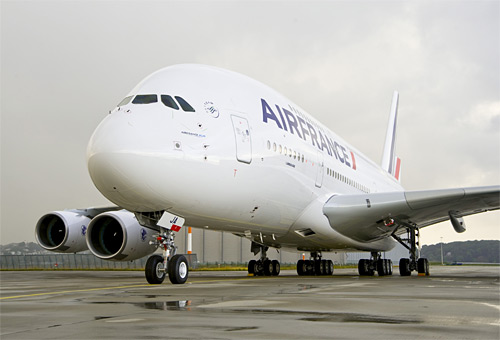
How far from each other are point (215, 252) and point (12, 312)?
37868mm

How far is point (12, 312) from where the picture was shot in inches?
177

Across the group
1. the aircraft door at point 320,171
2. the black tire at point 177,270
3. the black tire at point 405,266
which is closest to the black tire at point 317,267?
the black tire at point 405,266

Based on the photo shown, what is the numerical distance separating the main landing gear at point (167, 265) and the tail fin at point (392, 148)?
18.6 meters

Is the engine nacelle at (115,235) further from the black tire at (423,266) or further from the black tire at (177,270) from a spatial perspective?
the black tire at (423,266)

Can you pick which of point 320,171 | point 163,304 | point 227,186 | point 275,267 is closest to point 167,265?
point 227,186

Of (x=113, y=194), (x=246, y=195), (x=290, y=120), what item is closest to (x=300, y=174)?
(x=290, y=120)

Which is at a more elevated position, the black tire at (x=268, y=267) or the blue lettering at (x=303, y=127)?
the blue lettering at (x=303, y=127)

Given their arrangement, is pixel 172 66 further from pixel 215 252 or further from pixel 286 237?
pixel 215 252

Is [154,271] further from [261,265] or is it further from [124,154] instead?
[261,265]

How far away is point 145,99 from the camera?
8.49 meters

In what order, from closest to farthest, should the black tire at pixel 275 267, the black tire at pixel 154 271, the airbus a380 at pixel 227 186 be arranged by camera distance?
the airbus a380 at pixel 227 186, the black tire at pixel 154 271, the black tire at pixel 275 267

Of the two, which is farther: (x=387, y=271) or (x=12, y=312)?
(x=387, y=271)

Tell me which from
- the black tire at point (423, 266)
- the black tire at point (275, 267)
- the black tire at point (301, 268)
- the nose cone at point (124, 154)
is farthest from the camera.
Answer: the black tire at point (301, 268)

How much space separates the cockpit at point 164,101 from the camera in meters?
8.45
